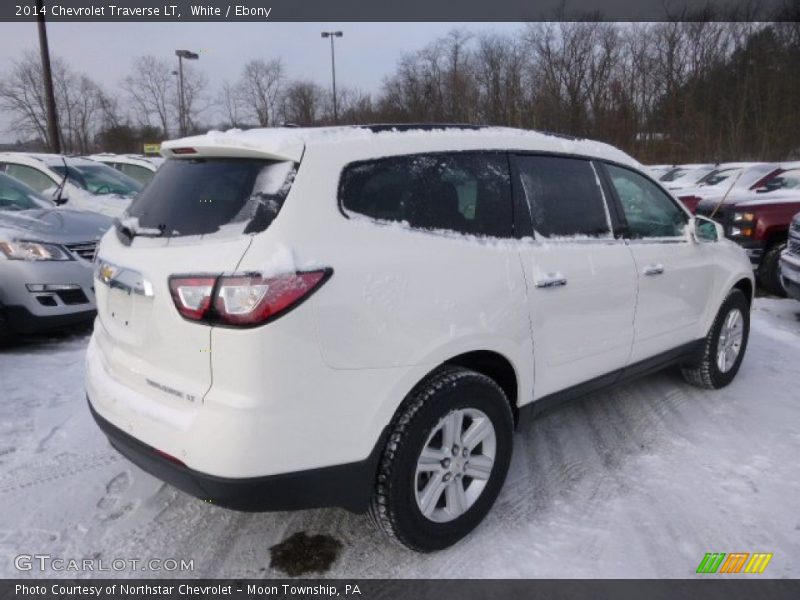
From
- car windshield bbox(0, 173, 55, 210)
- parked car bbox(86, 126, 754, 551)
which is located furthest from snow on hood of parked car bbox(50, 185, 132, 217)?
parked car bbox(86, 126, 754, 551)

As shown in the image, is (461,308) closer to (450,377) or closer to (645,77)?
(450,377)

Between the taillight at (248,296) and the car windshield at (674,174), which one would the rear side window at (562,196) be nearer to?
the taillight at (248,296)

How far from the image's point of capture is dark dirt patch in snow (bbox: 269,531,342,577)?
252 centimetres

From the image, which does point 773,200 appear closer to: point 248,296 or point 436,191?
point 436,191

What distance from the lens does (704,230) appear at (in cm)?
403

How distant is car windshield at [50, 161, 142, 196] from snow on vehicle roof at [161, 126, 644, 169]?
287 inches

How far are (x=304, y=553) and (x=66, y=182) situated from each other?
779 cm

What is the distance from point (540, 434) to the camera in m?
3.76

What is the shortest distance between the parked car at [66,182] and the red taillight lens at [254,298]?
6.94 metres

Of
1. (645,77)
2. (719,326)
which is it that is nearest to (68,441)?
(719,326)

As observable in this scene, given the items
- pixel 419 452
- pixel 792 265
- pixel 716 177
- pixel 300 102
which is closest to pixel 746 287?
pixel 792 265

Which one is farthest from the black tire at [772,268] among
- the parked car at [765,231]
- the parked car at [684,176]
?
the parked car at [684,176]

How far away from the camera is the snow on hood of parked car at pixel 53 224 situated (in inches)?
209

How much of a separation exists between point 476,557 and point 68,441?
8.09 ft
